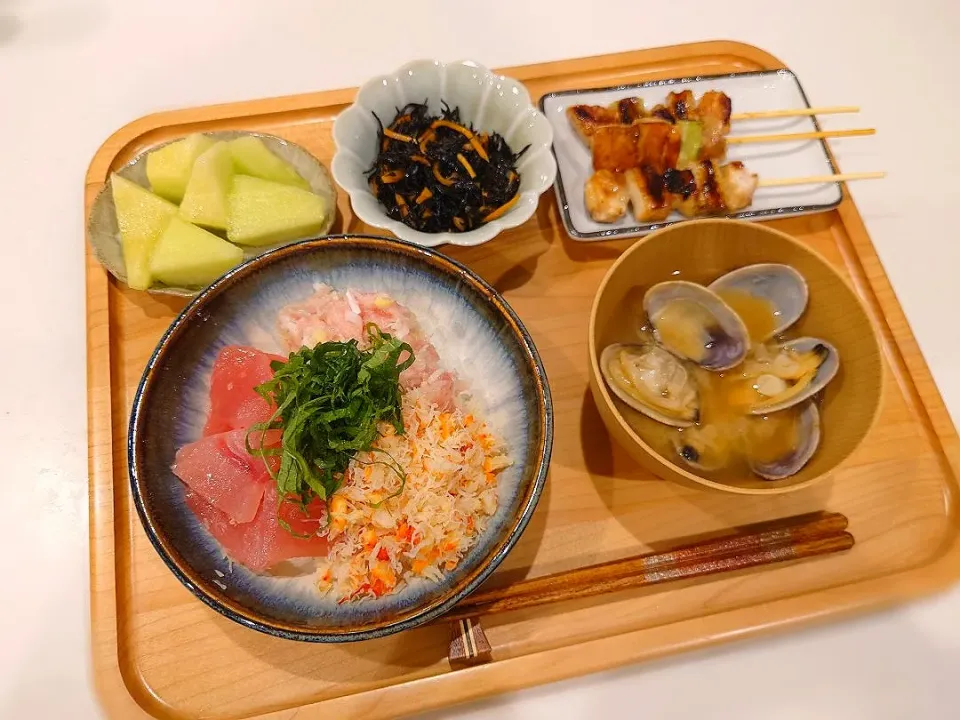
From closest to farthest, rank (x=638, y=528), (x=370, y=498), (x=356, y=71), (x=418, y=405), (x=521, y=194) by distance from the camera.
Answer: (x=370, y=498), (x=418, y=405), (x=638, y=528), (x=521, y=194), (x=356, y=71)

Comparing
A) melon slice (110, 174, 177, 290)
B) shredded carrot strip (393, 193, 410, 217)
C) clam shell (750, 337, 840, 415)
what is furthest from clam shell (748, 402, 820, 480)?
melon slice (110, 174, 177, 290)

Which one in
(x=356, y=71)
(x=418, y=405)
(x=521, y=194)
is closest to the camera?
(x=418, y=405)

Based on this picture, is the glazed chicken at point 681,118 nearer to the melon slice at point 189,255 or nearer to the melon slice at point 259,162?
the melon slice at point 259,162

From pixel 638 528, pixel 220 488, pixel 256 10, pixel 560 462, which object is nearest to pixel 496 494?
pixel 560 462

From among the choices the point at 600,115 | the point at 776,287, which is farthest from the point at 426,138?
the point at 776,287

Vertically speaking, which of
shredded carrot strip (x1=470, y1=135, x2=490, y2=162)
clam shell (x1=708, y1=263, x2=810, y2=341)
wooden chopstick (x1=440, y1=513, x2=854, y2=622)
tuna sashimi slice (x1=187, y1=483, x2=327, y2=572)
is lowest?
wooden chopstick (x1=440, y1=513, x2=854, y2=622)

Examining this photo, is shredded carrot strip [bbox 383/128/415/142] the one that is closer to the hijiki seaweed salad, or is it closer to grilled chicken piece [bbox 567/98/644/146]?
the hijiki seaweed salad

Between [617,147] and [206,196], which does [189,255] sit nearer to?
[206,196]

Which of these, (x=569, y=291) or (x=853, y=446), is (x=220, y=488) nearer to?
(x=569, y=291)
